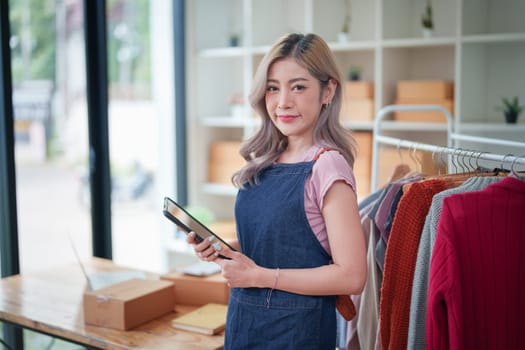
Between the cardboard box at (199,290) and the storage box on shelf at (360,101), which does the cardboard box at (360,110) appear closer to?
the storage box on shelf at (360,101)

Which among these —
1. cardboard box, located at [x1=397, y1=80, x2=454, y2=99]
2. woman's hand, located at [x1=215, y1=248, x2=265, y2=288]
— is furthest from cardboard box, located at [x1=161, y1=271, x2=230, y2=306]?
cardboard box, located at [x1=397, y1=80, x2=454, y2=99]

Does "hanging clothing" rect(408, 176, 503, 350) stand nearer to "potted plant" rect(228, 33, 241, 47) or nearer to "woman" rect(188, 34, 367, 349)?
"woman" rect(188, 34, 367, 349)

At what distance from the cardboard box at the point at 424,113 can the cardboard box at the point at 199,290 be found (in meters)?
1.57

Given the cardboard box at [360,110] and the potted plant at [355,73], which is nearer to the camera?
the cardboard box at [360,110]

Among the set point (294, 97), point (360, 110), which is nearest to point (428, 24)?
point (360, 110)

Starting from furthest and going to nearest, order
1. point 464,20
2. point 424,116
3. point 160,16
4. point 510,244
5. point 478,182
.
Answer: point 160,16, point 424,116, point 464,20, point 478,182, point 510,244

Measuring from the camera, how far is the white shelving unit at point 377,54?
323 cm

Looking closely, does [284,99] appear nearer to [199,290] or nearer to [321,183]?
[321,183]

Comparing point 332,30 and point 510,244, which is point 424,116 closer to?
point 332,30

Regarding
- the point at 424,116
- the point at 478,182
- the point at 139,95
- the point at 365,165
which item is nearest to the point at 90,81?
the point at 139,95

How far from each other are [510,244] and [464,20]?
→ 1.90 metres

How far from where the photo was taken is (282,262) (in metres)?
1.63

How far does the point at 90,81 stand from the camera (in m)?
3.36

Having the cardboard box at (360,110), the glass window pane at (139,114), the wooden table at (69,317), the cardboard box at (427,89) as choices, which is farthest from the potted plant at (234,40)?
the wooden table at (69,317)
